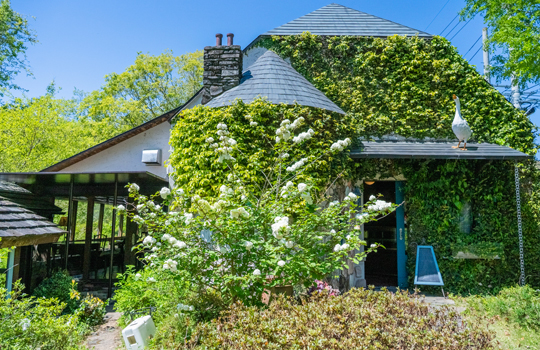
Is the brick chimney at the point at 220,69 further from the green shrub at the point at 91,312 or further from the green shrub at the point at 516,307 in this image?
the green shrub at the point at 516,307

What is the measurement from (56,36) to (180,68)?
15.8 metres

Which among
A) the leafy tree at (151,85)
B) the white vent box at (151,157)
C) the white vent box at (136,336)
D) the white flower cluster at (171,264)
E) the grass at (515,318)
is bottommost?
the white vent box at (136,336)

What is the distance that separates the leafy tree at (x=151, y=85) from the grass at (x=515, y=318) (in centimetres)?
2213

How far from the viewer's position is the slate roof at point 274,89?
7.29 meters

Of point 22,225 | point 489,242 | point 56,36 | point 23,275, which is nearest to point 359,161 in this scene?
point 489,242

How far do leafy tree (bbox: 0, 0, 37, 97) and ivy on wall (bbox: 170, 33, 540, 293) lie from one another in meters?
19.0

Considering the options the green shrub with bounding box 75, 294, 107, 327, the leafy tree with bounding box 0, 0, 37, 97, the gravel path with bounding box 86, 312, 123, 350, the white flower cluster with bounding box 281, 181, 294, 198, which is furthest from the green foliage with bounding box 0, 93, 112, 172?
the white flower cluster with bounding box 281, 181, 294, 198

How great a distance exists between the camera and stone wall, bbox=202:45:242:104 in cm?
851

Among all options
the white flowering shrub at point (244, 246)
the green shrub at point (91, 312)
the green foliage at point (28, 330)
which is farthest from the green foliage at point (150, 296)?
the green foliage at point (28, 330)

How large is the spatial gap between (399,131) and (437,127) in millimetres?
881

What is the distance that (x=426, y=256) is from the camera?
742 cm

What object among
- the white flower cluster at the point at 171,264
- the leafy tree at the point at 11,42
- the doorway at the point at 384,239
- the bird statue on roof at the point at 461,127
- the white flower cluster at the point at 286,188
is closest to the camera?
the white flower cluster at the point at 171,264

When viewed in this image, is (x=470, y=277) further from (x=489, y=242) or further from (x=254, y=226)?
(x=254, y=226)

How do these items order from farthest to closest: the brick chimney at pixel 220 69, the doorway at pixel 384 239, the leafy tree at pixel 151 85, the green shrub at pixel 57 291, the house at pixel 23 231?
1. the leafy tree at pixel 151 85
2. the doorway at pixel 384 239
3. the brick chimney at pixel 220 69
4. the green shrub at pixel 57 291
5. the house at pixel 23 231
